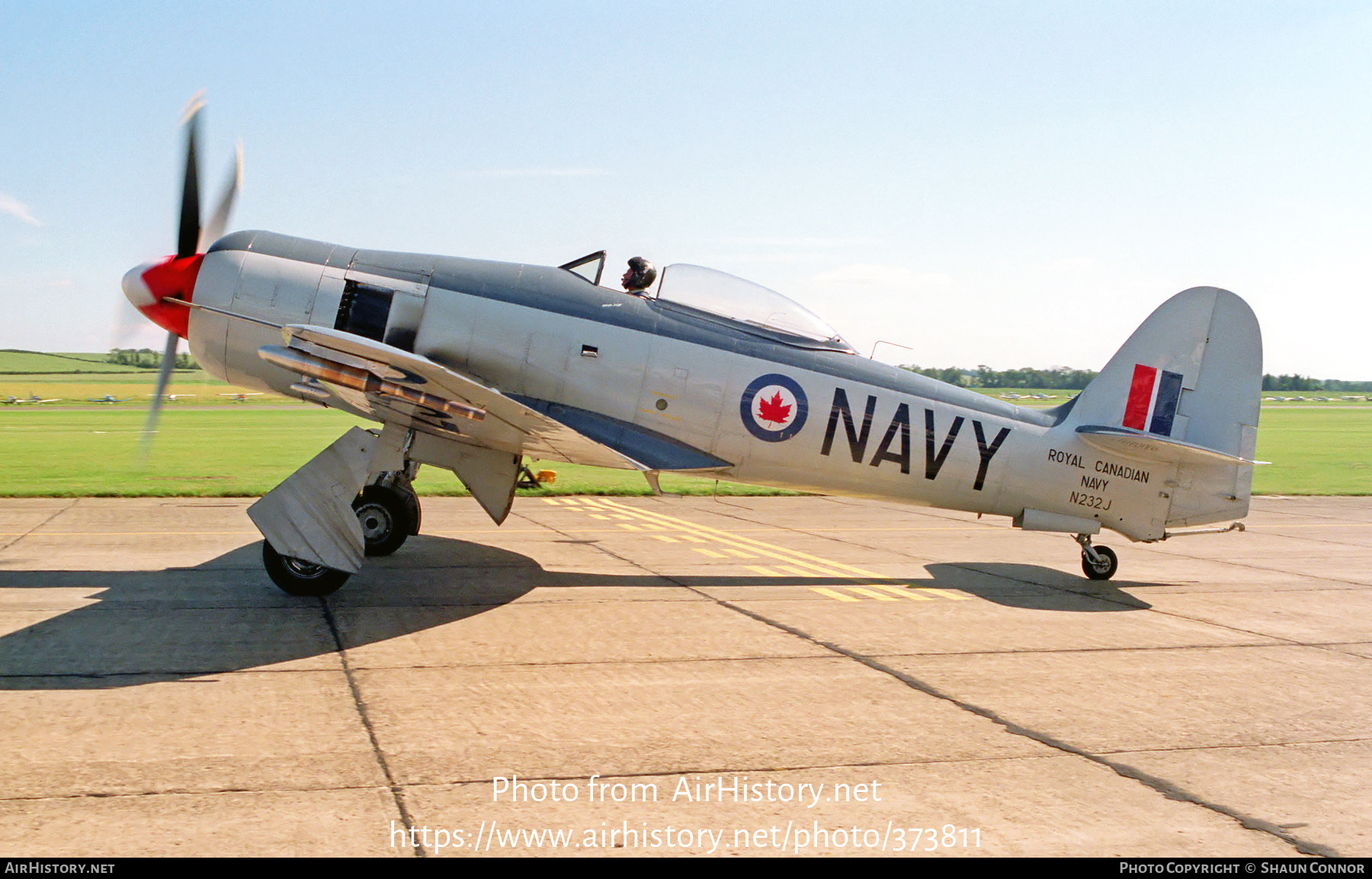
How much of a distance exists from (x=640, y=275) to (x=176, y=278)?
4.22 m

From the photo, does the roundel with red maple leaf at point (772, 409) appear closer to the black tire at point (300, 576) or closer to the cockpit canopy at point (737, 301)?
the cockpit canopy at point (737, 301)

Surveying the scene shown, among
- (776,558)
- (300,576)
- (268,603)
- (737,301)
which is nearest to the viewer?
(268,603)

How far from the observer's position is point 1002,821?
13.3ft

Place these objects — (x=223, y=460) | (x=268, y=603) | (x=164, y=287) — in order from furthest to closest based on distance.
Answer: (x=223, y=460) < (x=164, y=287) < (x=268, y=603)

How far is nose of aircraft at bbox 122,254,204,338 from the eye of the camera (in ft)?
29.3

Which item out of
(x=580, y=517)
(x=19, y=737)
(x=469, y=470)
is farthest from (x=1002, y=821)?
(x=580, y=517)

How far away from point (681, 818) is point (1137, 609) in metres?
6.45

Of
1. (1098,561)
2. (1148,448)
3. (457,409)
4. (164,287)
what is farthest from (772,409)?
(164,287)

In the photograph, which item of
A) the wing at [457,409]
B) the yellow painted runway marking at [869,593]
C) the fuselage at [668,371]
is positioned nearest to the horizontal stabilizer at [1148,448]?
the fuselage at [668,371]

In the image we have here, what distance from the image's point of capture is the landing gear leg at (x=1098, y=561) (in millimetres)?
10305

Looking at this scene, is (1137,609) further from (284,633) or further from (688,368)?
(284,633)

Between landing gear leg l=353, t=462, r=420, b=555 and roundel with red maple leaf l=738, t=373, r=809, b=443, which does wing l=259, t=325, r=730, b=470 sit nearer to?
roundel with red maple leaf l=738, t=373, r=809, b=443

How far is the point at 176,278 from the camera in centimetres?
896

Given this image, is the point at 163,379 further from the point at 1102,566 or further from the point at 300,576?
the point at 1102,566
